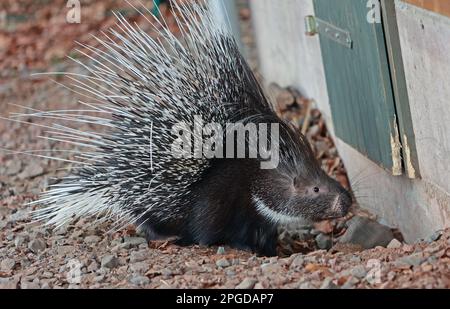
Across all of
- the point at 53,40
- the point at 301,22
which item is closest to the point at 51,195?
the point at 301,22

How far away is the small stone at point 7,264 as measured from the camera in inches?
157

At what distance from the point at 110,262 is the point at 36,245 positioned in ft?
1.79

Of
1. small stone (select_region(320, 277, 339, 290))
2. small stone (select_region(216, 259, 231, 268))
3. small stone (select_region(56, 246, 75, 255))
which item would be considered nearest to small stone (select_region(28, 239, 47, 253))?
small stone (select_region(56, 246, 75, 255))

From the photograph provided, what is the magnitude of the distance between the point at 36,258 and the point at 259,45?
371 centimetres

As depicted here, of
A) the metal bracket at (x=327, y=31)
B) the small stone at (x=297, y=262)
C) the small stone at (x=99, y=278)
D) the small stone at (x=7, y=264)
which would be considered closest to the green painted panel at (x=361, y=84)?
the metal bracket at (x=327, y=31)

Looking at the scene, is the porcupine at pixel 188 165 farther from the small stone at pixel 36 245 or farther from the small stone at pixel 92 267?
the small stone at pixel 92 267

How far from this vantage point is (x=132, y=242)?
429 centimetres

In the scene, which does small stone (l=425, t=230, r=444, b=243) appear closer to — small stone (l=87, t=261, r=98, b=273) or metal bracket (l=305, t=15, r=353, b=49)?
metal bracket (l=305, t=15, r=353, b=49)

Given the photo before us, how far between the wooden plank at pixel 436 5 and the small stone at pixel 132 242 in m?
1.61

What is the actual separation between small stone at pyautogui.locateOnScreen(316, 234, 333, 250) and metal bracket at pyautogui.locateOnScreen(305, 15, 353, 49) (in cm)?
96

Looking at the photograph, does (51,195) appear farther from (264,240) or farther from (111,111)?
(264,240)

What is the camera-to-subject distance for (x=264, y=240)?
436 cm

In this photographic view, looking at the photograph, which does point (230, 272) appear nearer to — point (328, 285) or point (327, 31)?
point (328, 285)

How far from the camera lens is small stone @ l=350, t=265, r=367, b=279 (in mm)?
3294
